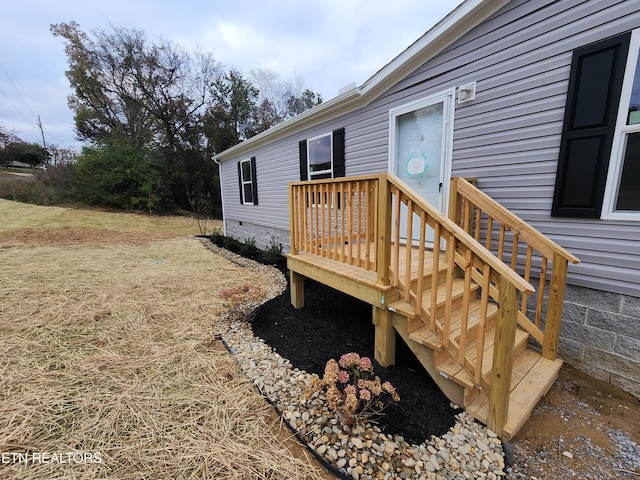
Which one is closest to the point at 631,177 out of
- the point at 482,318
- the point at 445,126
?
the point at 445,126

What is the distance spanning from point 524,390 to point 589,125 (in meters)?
2.24

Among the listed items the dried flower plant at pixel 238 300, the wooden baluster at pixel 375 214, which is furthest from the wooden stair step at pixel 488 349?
the dried flower plant at pixel 238 300

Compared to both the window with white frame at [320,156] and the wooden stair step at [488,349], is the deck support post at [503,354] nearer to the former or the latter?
the wooden stair step at [488,349]

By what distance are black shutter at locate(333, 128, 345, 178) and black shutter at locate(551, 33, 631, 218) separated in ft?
9.83

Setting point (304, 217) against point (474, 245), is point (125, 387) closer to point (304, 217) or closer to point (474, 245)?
point (304, 217)

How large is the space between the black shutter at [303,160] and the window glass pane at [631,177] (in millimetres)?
4380

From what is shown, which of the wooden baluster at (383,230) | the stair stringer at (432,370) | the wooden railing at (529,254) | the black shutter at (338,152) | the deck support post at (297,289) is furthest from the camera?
the black shutter at (338,152)

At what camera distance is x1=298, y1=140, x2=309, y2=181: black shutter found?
18.4 ft

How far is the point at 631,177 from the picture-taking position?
2211 mm

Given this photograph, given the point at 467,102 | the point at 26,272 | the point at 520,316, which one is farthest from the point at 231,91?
the point at 520,316

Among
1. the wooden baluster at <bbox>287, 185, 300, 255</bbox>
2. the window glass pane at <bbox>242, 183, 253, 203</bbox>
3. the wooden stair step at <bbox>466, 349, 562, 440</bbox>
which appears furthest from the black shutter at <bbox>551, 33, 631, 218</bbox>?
the window glass pane at <bbox>242, 183, 253, 203</bbox>

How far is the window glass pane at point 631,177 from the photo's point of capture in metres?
2.18

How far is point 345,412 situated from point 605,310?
8.05 feet

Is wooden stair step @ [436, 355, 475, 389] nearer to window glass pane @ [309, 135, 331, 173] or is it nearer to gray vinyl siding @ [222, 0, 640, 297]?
gray vinyl siding @ [222, 0, 640, 297]
